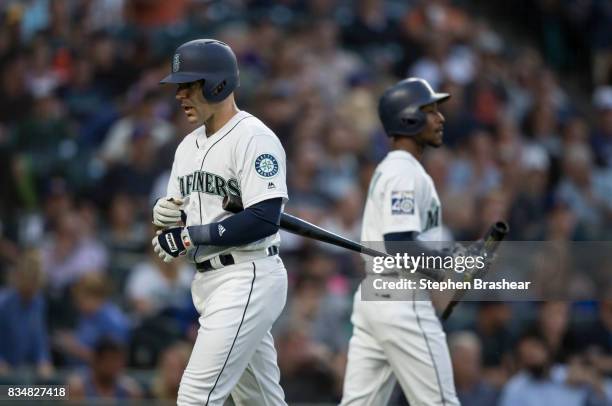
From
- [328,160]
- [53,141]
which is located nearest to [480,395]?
[328,160]

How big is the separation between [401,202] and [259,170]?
3.26 ft

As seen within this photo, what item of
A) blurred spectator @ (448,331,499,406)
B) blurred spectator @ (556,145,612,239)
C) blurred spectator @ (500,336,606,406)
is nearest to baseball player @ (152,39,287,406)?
blurred spectator @ (448,331,499,406)

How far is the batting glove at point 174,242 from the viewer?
17.2 ft

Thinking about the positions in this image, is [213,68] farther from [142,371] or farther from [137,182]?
[137,182]

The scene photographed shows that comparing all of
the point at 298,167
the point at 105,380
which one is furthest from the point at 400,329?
the point at 298,167

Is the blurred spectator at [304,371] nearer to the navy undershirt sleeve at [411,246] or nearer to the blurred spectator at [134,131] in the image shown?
the navy undershirt sleeve at [411,246]

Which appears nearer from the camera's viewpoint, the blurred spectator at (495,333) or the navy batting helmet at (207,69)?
the navy batting helmet at (207,69)

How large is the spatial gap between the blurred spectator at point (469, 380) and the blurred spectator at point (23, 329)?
2985 mm

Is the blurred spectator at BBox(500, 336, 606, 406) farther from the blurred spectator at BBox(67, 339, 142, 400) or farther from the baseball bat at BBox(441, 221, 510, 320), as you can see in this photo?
→ the blurred spectator at BBox(67, 339, 142, 400)

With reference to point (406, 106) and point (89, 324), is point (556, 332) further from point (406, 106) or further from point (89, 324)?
point (89, 324)

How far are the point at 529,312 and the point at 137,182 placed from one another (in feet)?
11.8

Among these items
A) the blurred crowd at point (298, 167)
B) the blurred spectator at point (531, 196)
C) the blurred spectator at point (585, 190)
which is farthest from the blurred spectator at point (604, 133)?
the blurred spectator at point (531, 196)

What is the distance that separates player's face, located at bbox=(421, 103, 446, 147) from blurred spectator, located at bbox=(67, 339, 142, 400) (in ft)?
10.3

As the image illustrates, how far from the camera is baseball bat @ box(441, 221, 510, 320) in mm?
6074
